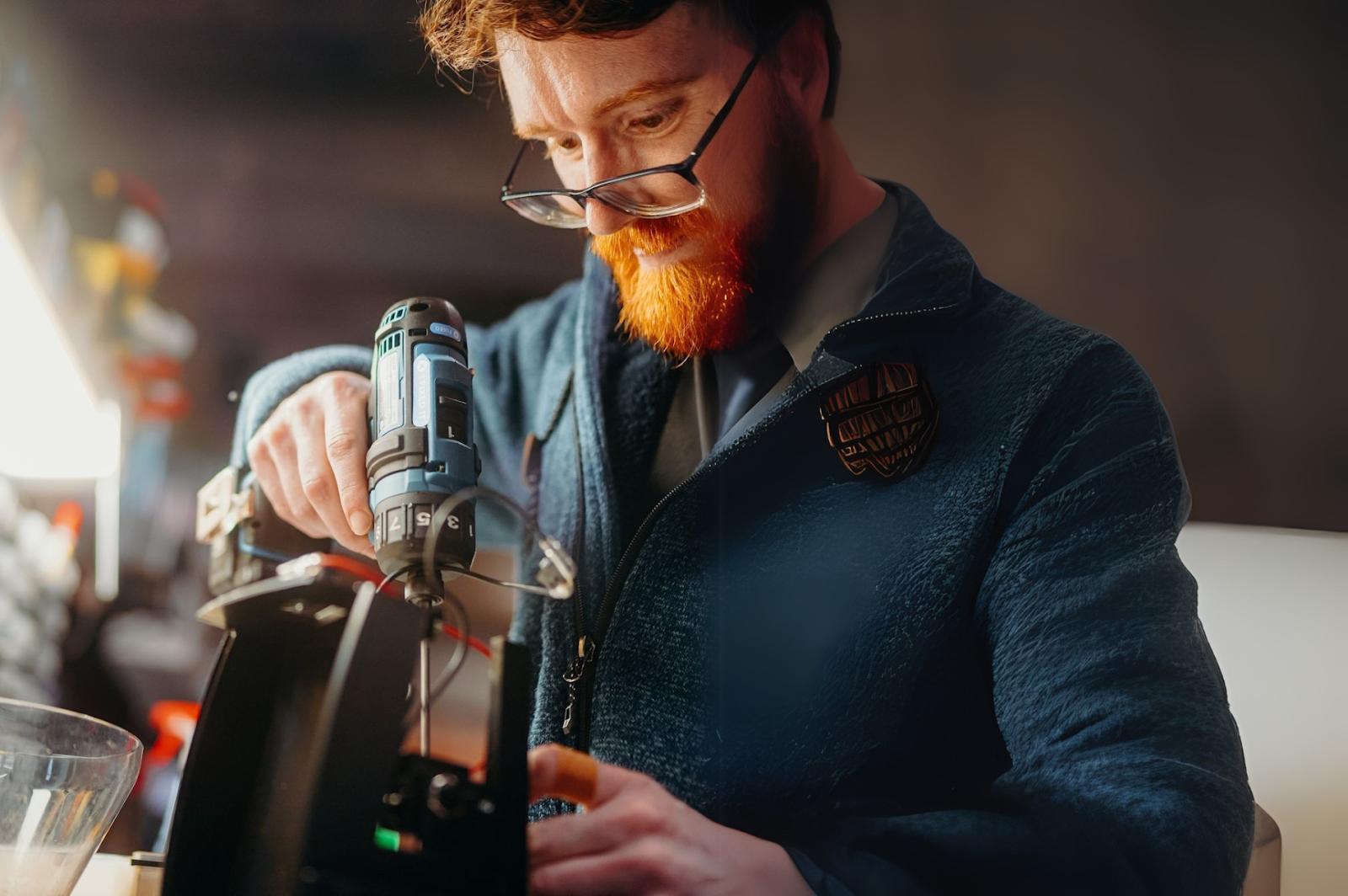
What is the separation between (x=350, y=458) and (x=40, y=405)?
1.59 ft

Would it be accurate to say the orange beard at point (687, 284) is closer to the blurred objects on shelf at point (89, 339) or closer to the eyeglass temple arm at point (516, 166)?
the eyeglass temple arm at point (516, 166)

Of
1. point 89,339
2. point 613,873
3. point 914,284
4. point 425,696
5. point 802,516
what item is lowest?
point 613,873

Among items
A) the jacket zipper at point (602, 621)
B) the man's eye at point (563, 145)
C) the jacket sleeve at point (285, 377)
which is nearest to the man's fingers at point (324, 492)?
the jacket sleeve at point (285, 377)

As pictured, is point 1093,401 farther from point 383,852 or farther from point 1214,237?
point 383,852

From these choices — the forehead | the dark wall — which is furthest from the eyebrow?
the dark wall

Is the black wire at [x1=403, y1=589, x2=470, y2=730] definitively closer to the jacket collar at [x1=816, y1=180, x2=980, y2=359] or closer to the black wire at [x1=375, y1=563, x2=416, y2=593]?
the black wire at [x1=375, y1=563, x2=416, y2=593]

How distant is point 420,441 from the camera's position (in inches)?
31.7

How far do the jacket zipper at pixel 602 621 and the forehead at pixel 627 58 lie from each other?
0.24 m

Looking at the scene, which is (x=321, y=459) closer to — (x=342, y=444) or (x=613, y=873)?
(x=342, y=444)

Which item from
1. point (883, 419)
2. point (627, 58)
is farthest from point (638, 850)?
point (627, 58)

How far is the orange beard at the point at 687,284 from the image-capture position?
919 mm

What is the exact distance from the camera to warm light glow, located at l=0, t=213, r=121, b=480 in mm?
1157

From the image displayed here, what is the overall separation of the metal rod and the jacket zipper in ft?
0.55

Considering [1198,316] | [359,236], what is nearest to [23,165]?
[359,236]
